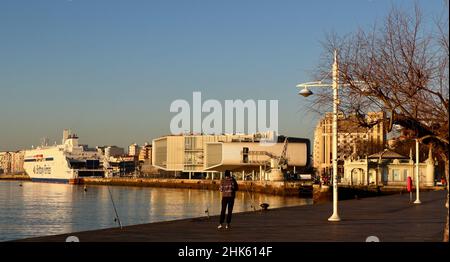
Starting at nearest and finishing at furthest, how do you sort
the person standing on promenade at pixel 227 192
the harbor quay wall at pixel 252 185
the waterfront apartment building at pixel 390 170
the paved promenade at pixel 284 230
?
the paved promenade at pixel 284 230, the person standing on promenade at pixel 227 192, the waterfront apartment building at pixel 390 170, the harbor quay wall at pixel 252 185

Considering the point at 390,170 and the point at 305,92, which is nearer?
the point at 305,92

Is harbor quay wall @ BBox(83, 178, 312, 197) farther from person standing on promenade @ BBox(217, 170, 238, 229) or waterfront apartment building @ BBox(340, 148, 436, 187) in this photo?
person standing on promenade @ BBox(217, 170, 238, 229)

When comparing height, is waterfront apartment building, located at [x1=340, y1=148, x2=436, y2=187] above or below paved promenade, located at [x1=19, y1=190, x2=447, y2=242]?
above

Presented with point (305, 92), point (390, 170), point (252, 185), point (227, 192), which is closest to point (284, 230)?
point (227, 192)

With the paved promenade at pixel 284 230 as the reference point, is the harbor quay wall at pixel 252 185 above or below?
below

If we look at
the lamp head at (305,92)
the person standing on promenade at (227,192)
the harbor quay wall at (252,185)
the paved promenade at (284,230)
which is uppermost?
the lamp head at (305,92)

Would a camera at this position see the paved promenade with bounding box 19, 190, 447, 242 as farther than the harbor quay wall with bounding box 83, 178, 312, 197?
No

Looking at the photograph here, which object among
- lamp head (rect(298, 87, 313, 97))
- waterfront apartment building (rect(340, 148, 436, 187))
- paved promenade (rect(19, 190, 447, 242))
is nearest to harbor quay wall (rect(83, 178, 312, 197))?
waterfront apartment building (rect(340, 148, 436, 187))

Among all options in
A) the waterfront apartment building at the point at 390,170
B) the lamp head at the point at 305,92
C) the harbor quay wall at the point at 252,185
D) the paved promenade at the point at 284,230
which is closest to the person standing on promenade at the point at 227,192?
the paved promenade at the point at 284,230

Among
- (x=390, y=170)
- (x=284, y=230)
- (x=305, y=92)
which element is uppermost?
(x=305, y=92)

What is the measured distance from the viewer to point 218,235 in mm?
20312

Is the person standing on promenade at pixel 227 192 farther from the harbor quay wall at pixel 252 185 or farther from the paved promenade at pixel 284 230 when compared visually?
the harbor quay wall at pixel 252 185

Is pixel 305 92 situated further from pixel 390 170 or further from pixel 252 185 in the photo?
pixel 252 185
